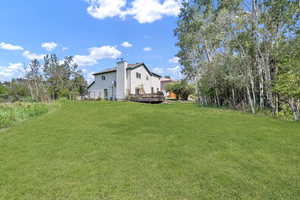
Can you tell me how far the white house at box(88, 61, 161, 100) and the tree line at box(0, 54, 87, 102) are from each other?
3691mm

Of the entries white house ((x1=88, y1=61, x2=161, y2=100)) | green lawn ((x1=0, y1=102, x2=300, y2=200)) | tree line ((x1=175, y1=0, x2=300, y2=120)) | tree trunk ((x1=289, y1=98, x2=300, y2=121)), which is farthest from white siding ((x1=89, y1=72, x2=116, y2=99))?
tree trunk ((x1=289, y1=98, x2=300, y2=121))

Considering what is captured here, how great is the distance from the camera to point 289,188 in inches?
78.2

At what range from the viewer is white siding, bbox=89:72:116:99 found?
21609 millimetres

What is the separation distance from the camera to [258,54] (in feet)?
27.7

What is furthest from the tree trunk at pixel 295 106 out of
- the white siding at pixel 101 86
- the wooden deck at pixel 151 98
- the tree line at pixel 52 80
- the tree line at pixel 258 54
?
the tree line at pixel 52 80

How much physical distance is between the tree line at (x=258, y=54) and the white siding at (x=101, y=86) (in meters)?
13.7

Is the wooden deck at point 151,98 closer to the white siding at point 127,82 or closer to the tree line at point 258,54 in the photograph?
the white siding at point 127,82

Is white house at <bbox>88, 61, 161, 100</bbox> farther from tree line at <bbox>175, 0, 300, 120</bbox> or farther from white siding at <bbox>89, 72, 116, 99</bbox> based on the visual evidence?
tree line at <bbox>175, 0, 300, 120</bbox>

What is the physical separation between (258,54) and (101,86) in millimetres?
19819

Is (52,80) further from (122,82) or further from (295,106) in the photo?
(295,106)

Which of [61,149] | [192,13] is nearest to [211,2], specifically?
[192,13]

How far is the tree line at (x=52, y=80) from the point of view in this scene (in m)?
18.6

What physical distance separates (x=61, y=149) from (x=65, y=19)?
17.2m

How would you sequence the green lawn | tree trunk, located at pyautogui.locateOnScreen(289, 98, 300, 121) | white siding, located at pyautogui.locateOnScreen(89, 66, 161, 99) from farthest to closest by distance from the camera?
1. white siding, located at pyautogui.locateOnScreen(89, 66, 161, 99)
2. tree trunk, located at pyautogui.locateOnScreen(289, 98, 300, 121)
3. the green lawn
